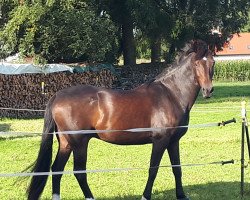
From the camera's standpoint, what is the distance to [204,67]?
670 cm

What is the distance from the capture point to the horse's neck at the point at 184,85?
6.84m

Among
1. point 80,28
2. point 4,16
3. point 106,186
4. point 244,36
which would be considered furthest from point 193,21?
point 244,36

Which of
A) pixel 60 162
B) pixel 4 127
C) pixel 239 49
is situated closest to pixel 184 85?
pixel 60 162

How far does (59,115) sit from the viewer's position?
675cm

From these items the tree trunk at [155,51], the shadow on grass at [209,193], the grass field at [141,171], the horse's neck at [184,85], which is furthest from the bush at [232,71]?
the horse's neck at [184,85]

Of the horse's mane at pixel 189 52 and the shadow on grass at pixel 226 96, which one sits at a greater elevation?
the horse's mane at pixel 189 52

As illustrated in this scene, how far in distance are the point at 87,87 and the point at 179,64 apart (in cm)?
132

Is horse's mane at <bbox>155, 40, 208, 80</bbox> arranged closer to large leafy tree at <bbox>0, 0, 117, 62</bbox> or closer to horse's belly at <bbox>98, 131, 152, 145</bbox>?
horse's belly at <bbox>98, 131, 152, 145</bbox>

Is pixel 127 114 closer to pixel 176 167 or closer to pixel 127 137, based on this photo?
pixel 127 137

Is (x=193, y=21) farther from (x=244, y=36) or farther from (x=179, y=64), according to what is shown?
(x=244, y=36)

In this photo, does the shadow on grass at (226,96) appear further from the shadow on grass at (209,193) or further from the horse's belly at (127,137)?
the horse's belly at (127,137)

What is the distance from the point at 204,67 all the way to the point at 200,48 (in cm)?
28

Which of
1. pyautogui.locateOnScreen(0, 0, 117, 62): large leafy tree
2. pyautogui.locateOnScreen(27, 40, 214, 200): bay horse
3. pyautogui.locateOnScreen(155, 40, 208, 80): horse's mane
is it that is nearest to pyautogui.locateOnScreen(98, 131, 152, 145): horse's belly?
pyautogui.locateOnScreen(27, 40, 214, 200): bay horse

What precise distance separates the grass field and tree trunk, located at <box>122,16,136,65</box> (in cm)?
1697
